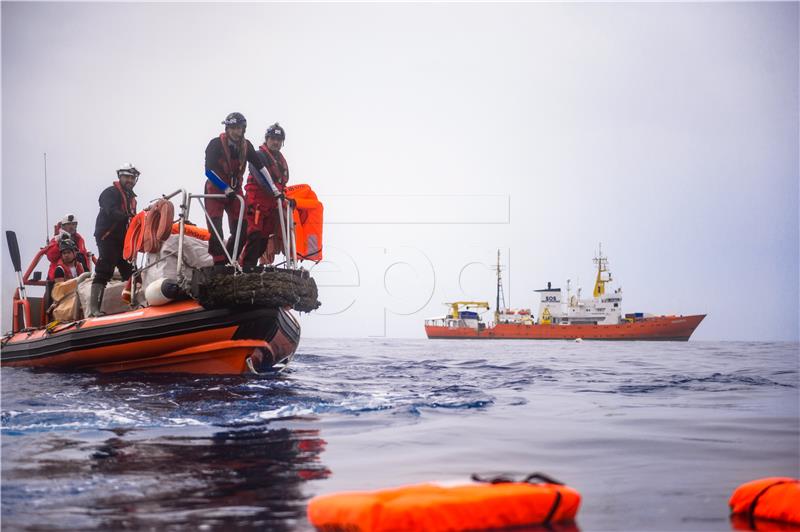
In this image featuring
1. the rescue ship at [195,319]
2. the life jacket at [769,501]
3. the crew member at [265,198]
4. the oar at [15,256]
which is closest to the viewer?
the life jacket at [769,501]

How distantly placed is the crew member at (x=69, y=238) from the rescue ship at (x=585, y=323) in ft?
194

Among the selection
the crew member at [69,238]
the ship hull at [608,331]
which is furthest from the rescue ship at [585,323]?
the crew member at [69,238]

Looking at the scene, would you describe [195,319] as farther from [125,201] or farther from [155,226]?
[125,201]

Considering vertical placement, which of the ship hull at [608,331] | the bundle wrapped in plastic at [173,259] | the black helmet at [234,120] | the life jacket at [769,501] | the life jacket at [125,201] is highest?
the black helmet at [234,120]

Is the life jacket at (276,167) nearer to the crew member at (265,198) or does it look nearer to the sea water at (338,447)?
the crew member at (265,198)

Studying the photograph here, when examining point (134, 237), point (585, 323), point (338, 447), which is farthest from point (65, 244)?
point (585, 323)

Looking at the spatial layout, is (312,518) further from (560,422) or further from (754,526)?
(560,422)

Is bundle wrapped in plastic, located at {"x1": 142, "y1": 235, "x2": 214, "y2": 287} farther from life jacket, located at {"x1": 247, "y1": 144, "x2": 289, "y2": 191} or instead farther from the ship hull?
the ship hull

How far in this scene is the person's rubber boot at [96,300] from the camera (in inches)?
413

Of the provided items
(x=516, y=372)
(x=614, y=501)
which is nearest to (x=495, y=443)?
(x=614, y=501)

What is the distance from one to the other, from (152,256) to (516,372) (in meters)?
6.38

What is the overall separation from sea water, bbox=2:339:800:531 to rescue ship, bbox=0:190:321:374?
700 mm

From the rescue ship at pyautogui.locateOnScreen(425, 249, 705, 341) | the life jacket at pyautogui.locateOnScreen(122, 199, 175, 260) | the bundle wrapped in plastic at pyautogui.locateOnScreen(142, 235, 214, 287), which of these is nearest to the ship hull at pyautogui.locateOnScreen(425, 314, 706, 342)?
the rescue ship at pyautogui.locateOnScreen(425, 249, 705, 341)

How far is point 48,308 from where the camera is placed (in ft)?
40.3
